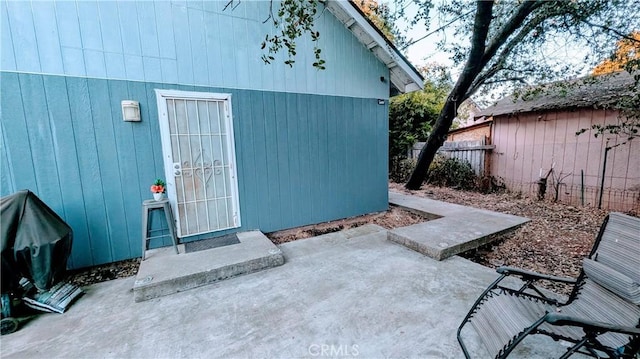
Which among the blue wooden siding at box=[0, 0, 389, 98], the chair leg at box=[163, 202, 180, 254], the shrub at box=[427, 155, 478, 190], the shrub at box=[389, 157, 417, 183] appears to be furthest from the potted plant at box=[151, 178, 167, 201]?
the shrub at box=[389, 157, 417, 183]

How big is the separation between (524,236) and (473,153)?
4.14m

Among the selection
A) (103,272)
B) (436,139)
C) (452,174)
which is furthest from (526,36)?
(103,272)

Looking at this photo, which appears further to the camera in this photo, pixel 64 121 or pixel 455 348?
pixel 64 121

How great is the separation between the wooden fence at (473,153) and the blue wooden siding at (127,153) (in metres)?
4.63

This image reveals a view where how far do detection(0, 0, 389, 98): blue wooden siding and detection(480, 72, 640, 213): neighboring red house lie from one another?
5.04m

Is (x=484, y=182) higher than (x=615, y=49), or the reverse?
(x=615, y=49)

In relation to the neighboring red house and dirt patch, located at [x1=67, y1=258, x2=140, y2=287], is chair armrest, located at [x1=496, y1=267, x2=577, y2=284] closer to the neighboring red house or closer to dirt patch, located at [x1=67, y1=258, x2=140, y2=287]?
dirt patch, located at [x1=67, y1=258, x2=140, y2=287]

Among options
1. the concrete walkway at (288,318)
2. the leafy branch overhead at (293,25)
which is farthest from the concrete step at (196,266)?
the leafy branch overhead at (293,25)

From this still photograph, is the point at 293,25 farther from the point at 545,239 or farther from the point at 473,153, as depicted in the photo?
the point at 473,153

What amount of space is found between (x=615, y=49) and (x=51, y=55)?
8.05 meters

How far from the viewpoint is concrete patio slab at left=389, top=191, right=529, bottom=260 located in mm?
3291

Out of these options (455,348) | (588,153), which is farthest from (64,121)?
(588,153)

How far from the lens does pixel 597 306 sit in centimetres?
170

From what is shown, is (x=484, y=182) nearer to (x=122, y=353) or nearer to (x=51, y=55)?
(x=122, y=353)
